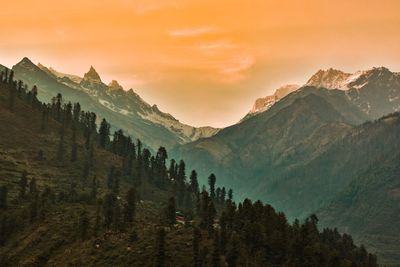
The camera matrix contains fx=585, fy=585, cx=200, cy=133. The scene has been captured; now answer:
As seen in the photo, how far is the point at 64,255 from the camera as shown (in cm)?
19788

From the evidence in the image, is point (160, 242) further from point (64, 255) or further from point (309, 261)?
point (309, 261)

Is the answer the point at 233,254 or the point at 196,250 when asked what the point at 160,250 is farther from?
the point at 233,254

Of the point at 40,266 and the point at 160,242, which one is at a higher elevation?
the point at 160,242

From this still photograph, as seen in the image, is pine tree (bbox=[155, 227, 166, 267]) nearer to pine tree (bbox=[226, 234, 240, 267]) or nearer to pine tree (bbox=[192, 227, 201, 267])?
pine tree (bbox=[192, 227, 201, 267])

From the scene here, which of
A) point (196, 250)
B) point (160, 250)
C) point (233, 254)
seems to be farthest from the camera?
point (233, 254)

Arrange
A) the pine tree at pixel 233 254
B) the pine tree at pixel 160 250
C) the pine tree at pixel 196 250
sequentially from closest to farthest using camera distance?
the pine tree at pixel 196 250, the pine tree at pixel 160 250, the pine tree at pixel 233 254

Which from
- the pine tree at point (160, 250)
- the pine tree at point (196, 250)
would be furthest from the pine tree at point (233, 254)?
the pine tree at point (160, 250)

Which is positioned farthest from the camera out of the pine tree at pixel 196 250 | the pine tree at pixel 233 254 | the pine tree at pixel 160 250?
the pine tree at pixel 233 254

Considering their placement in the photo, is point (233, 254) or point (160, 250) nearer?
point (160, 250)

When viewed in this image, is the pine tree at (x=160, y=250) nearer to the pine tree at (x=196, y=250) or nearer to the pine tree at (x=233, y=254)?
the pine tree at (x=196, y=250)

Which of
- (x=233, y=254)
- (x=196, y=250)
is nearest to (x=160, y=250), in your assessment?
(x=196, y=250)

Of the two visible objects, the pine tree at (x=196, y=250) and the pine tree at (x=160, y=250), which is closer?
the pine tree at (x=196, y=250)

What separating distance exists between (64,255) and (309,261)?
3267 inches

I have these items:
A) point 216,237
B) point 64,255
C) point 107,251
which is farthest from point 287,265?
point 64,255
